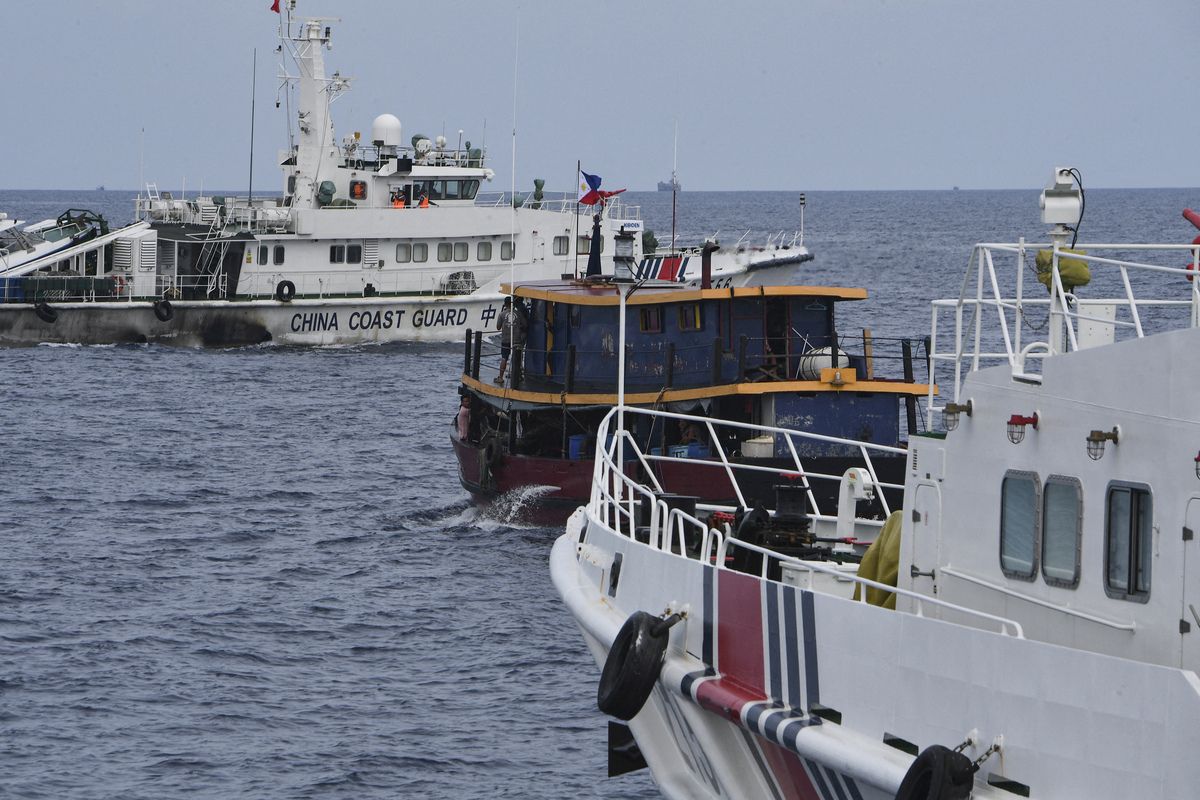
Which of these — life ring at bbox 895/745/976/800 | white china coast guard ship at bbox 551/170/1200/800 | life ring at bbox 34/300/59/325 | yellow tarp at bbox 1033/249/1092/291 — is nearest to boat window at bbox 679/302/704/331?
white china coast guard ship at bbox 551/170/1200/800

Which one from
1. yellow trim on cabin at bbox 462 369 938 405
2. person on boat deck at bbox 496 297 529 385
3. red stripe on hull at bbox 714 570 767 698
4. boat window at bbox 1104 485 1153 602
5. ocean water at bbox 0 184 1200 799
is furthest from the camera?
person on boat deck at bbox 496 297 529 385

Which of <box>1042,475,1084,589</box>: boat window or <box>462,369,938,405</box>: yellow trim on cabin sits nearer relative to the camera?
<box>1042,475,1084,589</box>: boat window

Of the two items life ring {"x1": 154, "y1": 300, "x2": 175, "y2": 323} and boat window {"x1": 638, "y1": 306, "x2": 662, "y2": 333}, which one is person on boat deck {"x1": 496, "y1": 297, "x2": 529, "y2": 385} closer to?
boat window {"x1": 638, "y1": 306, "x2": 662, "y2": 333}

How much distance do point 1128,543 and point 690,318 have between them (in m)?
17.3

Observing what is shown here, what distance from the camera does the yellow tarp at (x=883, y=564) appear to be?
11.8m

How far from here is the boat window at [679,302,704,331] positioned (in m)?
26.6

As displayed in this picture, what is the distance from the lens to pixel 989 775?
9.51m

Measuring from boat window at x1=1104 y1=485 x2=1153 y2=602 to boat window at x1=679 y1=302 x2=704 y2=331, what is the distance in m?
17.1

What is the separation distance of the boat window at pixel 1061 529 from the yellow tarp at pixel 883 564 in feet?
5.42

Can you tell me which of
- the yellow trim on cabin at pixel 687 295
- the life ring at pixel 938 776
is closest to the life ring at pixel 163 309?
the yellow trim on cabin at pixel 687 295

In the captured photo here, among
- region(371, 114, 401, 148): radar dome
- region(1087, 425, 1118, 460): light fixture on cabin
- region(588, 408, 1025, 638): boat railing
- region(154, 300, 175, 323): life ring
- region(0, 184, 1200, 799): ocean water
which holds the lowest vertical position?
region(0, 184, 1200, 799): ocean water

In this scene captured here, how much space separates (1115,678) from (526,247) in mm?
45104

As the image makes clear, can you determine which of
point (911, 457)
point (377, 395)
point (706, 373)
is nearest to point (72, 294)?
point (377, 395)

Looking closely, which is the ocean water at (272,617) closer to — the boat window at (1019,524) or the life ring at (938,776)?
the boat window at (1019,524)
